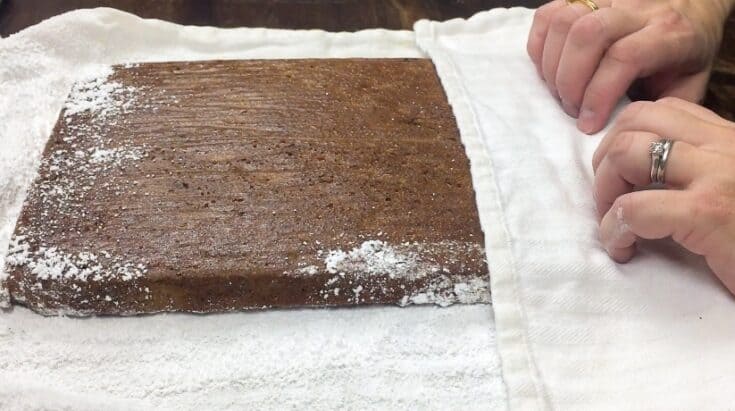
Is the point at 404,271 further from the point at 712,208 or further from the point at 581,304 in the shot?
the point at 712,208

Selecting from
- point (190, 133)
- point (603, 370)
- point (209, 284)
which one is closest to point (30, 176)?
point (190, 133)

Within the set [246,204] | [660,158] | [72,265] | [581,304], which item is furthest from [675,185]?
[72,265]

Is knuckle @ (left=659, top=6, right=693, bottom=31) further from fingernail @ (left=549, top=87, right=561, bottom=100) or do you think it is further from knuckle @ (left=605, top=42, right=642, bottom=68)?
fingernail @ (left=549, top=87, right=561, bottom=100)

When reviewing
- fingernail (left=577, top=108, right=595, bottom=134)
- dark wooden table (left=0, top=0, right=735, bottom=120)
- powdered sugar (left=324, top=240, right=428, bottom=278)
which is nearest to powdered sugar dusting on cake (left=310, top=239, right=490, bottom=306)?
powdered sugar (left=324, top=240, right=428, bottom=278)

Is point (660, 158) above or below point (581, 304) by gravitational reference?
above

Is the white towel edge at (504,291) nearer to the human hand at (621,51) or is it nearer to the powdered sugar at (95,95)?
the human hand at (621,51)
